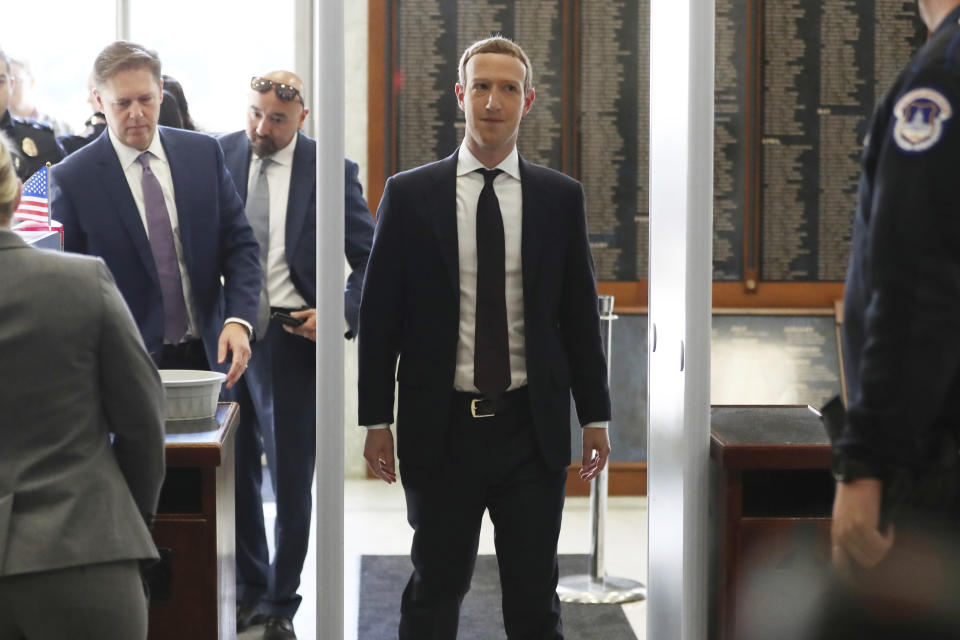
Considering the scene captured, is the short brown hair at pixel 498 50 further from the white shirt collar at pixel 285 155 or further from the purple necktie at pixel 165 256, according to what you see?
the white shirt collar at pixel 285 155

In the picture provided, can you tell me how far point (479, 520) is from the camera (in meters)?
2.56

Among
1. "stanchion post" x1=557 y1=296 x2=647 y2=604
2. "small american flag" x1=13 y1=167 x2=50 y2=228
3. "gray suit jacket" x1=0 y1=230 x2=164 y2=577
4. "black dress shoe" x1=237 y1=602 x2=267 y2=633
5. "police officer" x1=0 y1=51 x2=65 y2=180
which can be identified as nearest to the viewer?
"gray suit jacket" x1=0 y1=230 x2=164 y2=577

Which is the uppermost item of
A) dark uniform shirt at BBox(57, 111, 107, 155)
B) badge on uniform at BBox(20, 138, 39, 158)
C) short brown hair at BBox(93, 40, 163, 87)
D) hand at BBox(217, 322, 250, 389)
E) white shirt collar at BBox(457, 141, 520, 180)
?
short brown hair at BBox(93, 40, 163, 87)

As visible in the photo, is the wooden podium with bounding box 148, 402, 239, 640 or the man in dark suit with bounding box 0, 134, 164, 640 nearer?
the man in dark suit with bounding box 0, 134, 164, 640

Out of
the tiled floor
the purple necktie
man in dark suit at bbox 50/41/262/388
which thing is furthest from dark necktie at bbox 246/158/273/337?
the tiled floor


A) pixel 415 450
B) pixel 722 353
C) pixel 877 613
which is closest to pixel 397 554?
pixel 722 353

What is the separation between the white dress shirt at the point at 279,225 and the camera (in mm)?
3613

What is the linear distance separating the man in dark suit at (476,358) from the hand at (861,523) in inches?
38.8

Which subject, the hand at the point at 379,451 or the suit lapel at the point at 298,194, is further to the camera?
the suit lapel at the point at 298,194

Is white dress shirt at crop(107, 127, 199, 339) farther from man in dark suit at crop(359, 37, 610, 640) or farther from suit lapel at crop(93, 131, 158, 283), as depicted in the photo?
man in dark suit at crop(359, 37, 610, 640)

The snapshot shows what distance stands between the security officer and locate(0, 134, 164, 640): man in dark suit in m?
1.05

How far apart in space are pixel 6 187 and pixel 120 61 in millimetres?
1448

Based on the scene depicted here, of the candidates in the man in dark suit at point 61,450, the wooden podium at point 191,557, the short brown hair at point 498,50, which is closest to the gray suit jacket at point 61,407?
the man in dark suit at point 61,450

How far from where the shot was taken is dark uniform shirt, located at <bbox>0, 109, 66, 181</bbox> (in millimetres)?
3840
